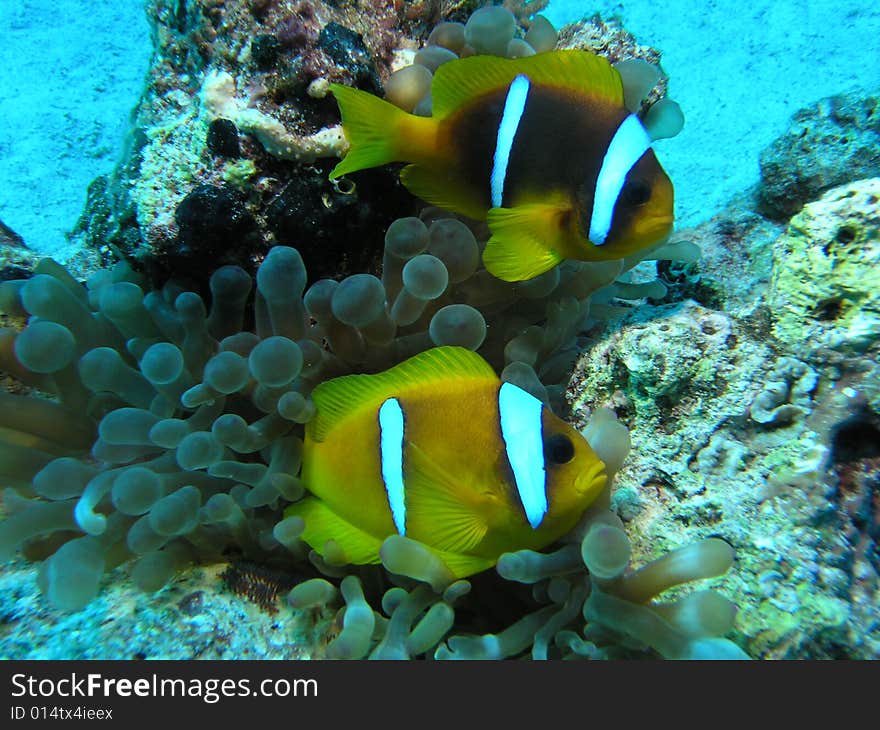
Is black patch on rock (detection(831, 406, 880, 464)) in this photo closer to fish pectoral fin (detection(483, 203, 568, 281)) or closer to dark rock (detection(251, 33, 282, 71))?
fish pectoral fin (detection(483, 203, 568, 281))

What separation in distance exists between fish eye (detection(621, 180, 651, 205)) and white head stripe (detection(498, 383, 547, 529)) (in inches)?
17.4

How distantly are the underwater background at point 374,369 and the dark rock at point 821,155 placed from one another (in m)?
0.47

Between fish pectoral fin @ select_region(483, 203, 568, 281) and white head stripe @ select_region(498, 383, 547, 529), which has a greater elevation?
fish pectoral fin @ select_region(483, 203, 568, 281)

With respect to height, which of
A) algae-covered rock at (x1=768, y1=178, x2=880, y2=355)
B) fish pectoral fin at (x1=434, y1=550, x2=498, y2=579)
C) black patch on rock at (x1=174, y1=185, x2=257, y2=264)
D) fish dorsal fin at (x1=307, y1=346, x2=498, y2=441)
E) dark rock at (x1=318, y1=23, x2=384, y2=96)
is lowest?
fish pectoral fin at (x1=434, y1=550, x2=498, y2=579)

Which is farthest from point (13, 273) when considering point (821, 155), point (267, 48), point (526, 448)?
point (821, 155)

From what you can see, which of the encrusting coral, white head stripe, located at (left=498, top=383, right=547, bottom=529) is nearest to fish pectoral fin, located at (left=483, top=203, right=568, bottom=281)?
the encrusting coral

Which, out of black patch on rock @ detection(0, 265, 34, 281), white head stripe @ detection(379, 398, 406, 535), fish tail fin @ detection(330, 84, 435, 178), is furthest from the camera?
black patch on rock @ detection(0, 265, 34, 281)

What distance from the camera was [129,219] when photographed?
141 cm

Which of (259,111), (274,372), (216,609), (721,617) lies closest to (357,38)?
(259,111)

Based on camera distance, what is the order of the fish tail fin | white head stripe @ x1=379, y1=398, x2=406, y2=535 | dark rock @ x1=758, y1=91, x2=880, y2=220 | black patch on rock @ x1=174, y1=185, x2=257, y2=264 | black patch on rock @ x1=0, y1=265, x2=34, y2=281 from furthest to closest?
dark rock @ x1=758, y1=91, x2=880, y2=220, black patch on rock @ x1=0, y1=265, x2=34, y2=281, black patch on rock @ x1=174, y1=185, x2=257, y2=264, the fish tail fin, white head stripe @ x1=379, y1=398, x2=406, y2=535

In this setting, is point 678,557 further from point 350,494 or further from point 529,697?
point 350,494

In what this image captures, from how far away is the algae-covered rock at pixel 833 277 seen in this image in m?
1.15

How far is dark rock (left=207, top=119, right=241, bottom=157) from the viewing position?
136 cm

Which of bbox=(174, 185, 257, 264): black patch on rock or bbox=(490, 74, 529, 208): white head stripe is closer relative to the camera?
bbox=(490, 74, 529, 208): white head stripe
